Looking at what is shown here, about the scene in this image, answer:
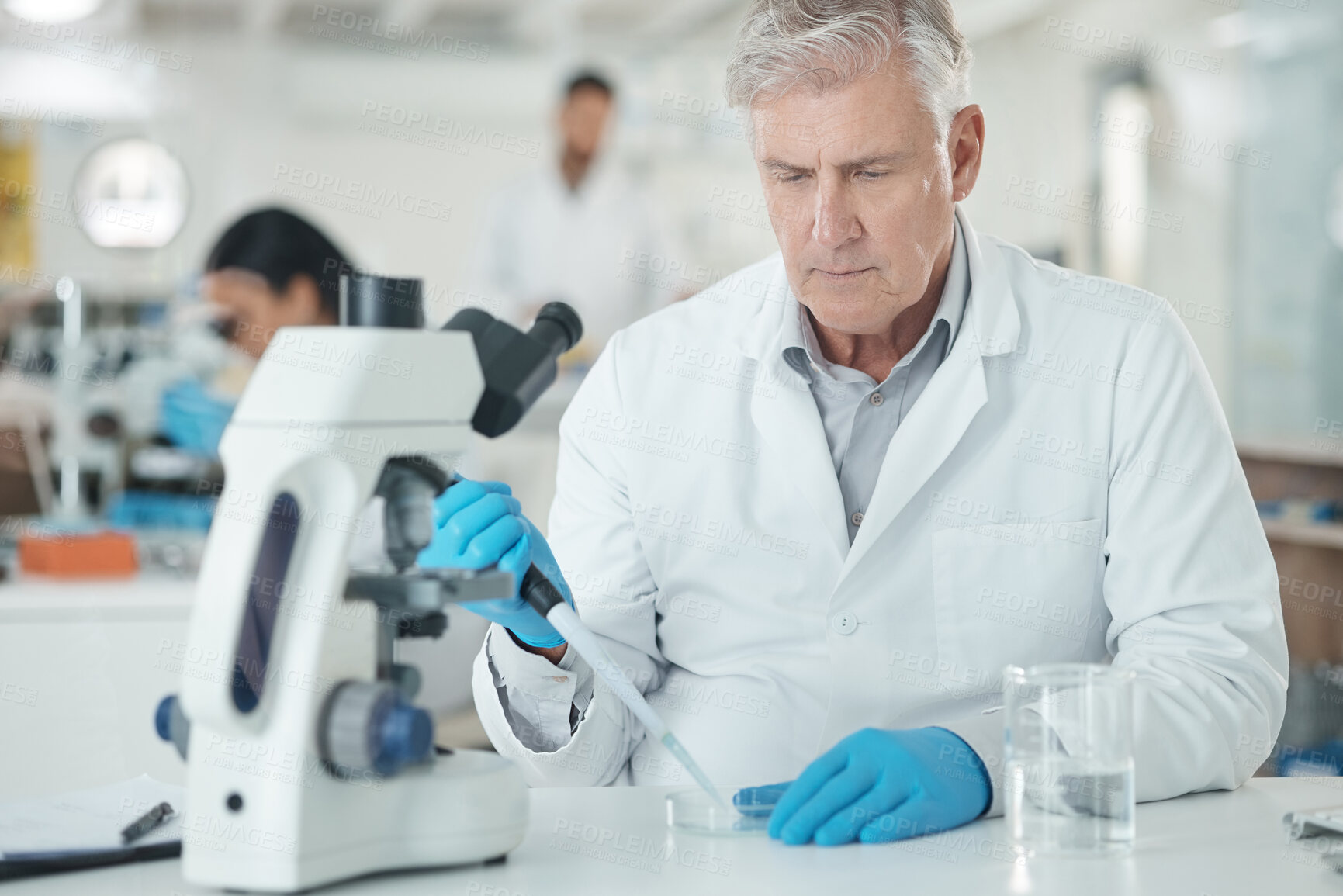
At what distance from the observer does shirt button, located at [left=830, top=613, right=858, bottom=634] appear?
1349 millimetres

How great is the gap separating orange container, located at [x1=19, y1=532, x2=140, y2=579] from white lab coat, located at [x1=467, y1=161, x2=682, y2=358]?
3.11 m

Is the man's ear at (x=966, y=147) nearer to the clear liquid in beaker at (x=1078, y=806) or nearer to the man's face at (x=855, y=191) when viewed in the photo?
the man's face at (x=855, y=191)

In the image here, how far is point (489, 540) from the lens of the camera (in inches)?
41.1

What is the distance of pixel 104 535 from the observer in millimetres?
2396

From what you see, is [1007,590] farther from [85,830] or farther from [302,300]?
[302,300]

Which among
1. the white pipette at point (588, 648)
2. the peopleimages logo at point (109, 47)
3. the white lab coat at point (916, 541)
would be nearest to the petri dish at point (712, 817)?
the white pipette at point (588, 648)

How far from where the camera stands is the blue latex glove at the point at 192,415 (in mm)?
2717

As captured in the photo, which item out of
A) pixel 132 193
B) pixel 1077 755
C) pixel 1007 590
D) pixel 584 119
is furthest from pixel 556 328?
pixel 132 193

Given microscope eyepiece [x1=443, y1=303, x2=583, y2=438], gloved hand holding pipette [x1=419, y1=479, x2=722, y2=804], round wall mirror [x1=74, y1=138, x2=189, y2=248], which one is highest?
round wall mirror [x1=74, y1=138, x2=189, y2=248]

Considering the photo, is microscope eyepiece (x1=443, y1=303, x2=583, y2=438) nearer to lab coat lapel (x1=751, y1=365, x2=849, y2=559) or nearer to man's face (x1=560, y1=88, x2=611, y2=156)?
lab coat lapel (x1=751, y1=365, x2=849, y2=559)

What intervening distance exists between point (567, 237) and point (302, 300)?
2796 mm

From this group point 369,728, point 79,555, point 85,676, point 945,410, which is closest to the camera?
point 369,728

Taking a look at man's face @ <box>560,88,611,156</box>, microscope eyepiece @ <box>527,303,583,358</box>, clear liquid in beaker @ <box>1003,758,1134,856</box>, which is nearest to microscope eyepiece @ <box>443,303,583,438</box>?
microscope eyepiece @ <box>527,303,583,358</box>

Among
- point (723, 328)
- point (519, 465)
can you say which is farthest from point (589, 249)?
point (723, 328)
